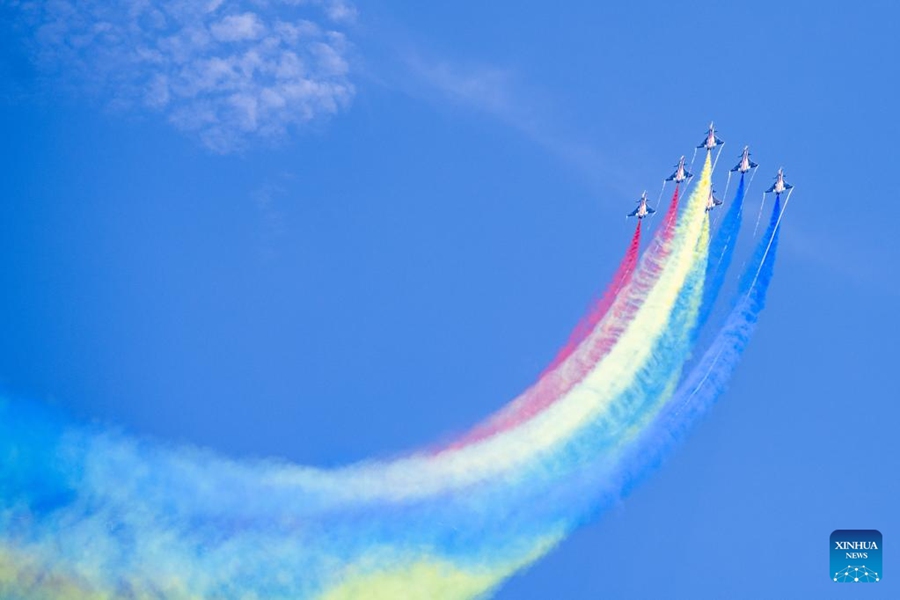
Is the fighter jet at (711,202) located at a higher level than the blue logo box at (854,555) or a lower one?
higher

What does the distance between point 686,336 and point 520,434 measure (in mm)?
5544

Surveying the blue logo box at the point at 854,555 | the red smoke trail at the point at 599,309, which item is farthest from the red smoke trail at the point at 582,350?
the blue logo box at the point at 854,555

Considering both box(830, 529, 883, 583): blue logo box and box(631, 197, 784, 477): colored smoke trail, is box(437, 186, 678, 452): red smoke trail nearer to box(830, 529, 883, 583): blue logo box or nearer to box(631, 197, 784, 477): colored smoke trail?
box(631, 197, 784, 477): colored smoke trail

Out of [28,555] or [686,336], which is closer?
[28,555]

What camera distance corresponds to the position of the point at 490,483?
4397 cm

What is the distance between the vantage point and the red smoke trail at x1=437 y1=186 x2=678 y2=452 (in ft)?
147

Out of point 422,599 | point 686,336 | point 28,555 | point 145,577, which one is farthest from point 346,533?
→ point 686,336

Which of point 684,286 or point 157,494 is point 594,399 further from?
point 157,494

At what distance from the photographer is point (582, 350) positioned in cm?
4534

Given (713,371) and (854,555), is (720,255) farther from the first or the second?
(854,555)

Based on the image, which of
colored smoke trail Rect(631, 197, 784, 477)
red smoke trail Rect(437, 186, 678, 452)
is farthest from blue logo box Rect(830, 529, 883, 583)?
red smoke trail Rect(437, 186, 678, 452)

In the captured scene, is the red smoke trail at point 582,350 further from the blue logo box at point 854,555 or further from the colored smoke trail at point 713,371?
the blue logo box at point 854,555

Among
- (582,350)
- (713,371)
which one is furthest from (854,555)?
(582,350)

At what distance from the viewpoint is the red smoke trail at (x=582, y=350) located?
147 feet
